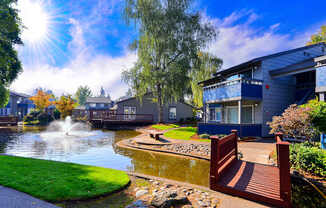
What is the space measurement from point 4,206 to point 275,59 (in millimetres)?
18854

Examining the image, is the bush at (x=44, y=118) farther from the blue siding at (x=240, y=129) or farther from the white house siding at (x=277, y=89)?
the white house siding at (x=277, y=89)

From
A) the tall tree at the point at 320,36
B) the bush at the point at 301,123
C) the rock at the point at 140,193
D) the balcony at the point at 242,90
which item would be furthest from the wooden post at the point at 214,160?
the tall tree at the point at 320,36

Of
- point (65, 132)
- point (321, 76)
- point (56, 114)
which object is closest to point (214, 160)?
point (321, 76)

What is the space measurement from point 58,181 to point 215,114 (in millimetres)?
18295

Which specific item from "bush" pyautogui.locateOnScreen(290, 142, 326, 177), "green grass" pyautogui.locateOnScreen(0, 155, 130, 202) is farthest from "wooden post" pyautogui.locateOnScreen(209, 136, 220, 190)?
"bush" pyautogui.locateOnScreen(290, 142, 326, 177)

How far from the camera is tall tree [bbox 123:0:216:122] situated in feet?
74.6

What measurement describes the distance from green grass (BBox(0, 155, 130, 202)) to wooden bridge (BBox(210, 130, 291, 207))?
284cm

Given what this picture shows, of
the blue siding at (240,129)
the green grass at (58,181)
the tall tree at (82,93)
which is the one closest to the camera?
the green grass at (58,181)

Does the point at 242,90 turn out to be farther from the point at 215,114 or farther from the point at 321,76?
the point at 215,114

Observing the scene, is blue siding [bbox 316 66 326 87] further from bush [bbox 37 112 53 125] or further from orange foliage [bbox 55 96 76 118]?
orange foliage [bbox 55 96 76 118]

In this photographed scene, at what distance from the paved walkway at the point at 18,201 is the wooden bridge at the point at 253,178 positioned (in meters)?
4.24

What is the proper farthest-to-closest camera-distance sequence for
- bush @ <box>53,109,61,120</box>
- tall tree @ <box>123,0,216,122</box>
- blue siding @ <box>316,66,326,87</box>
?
bush @ <box>53,109,61,120</box> → tall tree @ <box>123,0,216,122</box> → blue siding @ <box>316,66,326,87</box>

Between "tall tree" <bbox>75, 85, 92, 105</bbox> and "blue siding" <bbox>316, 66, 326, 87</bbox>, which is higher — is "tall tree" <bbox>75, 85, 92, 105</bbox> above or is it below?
above

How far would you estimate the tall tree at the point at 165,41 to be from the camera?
Result: 74.6 feet
